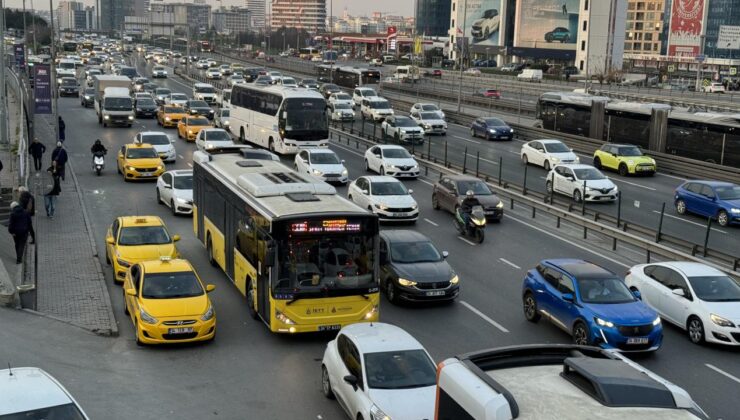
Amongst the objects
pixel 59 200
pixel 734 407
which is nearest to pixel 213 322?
pixel 734 407

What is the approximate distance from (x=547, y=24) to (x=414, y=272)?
136m

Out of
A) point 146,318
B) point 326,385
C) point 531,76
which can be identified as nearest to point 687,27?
point 531,76

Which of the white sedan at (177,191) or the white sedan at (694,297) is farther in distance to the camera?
the white sedan at (177,191)

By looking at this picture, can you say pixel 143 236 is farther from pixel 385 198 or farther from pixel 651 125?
pixel 651 125

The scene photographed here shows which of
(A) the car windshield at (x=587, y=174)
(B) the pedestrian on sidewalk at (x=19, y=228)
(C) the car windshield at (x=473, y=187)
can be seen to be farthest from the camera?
(A) the car windshield at (x=587, y=174)

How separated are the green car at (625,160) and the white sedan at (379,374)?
28.6 m

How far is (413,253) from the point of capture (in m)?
20.2

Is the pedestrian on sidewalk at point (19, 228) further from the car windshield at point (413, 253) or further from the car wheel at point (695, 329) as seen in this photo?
the car wheel at point (695, 329)

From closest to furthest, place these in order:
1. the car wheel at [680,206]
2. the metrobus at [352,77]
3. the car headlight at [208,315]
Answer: the car headlight at [208,315] < the car wheel at [680,206] < the metrobus at [352,77]

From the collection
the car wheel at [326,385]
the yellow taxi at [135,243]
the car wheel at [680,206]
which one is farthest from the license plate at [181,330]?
the car wheel at [680,206]

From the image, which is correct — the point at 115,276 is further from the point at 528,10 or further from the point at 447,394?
the point at 528,10

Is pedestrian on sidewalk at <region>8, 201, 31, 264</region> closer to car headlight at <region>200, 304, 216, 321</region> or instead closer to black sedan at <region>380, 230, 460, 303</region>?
car headlight at <region>200, 304, 216, 321</region>

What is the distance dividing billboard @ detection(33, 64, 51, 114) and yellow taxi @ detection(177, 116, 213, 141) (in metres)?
9.38

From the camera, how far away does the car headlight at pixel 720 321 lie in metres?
16.8
